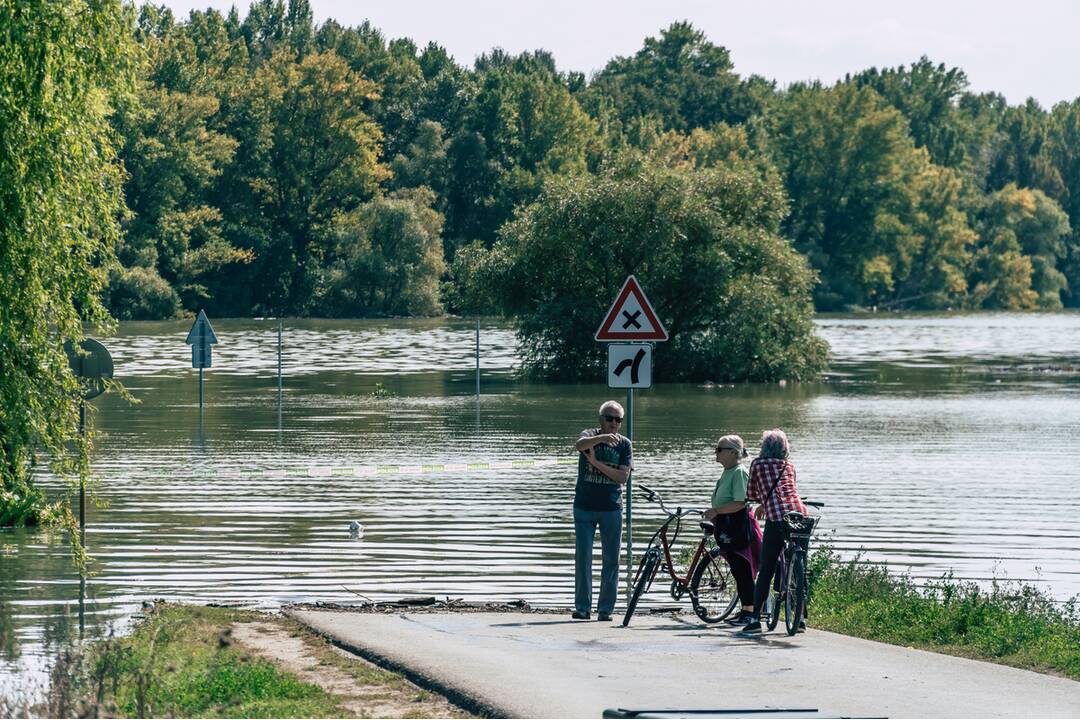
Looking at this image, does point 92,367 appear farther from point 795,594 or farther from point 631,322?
point 795,594

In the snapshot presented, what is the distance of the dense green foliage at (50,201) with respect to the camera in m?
15.3

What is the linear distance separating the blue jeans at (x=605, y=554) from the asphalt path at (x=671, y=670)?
308 mm

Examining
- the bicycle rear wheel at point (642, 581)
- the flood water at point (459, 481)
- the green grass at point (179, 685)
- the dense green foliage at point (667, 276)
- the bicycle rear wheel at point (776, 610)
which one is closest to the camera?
the green grass at point (179, 685)

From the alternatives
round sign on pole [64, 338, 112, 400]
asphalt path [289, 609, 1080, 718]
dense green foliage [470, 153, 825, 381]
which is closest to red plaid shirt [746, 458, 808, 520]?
asphalt path [289, 609, 1080, 718]

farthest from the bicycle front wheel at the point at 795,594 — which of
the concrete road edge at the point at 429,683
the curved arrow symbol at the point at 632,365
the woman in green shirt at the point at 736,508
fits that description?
the concrete road edge at the point at 429,683

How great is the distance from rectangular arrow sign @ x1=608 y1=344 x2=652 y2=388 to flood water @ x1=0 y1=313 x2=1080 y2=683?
2.26m

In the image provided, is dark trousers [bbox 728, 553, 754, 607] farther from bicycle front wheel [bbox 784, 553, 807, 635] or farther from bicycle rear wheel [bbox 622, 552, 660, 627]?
bicycle rear wheel [bbox 622, 552, 660, 627]

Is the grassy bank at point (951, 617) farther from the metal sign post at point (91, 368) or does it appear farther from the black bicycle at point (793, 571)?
the metal sign post at point (91, 368)

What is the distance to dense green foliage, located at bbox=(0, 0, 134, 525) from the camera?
15.3 metres

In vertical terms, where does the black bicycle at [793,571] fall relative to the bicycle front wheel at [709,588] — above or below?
above

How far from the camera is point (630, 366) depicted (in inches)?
657

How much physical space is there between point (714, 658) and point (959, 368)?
59761mm

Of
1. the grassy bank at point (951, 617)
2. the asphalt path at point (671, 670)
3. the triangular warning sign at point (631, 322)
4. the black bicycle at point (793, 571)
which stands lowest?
the grassy bank at point (951, 617)

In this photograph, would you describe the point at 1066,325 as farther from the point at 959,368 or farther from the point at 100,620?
the point at 100,620
